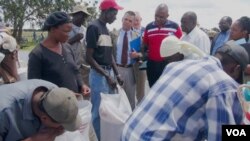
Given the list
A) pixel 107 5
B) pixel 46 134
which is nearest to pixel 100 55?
pixel 107 5

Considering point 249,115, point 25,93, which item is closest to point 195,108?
point 249,115

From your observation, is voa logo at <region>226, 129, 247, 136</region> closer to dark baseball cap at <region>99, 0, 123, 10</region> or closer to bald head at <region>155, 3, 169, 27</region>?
dark baseball cap at <region>99, 0, 123, 10</region>

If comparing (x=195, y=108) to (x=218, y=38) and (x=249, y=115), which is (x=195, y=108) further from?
(x=218, y=38)

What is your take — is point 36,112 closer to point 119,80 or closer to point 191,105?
point 191,105

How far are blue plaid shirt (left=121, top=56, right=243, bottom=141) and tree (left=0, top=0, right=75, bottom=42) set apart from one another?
28057mm

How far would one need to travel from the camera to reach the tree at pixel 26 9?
30531mm

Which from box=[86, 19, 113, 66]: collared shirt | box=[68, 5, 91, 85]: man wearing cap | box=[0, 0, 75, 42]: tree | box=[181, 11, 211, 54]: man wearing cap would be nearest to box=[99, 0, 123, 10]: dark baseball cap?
box=[86, 19, 113, 66]: collared shirt

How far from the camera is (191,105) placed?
2.20 m

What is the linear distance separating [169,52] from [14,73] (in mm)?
1615

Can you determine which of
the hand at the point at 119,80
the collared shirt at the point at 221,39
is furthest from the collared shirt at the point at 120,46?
the collared shirt at the point at 221,39

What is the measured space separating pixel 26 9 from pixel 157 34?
27153mm

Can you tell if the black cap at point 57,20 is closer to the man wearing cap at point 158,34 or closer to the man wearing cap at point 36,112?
the man wearing cap at point 36,112

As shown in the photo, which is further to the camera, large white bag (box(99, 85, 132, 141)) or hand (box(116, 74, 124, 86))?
hand (box(116, 74, 124, 86))

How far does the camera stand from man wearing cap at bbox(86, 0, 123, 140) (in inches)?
191
